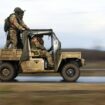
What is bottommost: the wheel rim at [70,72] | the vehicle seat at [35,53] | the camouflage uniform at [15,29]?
the wheel rim at [70,72]

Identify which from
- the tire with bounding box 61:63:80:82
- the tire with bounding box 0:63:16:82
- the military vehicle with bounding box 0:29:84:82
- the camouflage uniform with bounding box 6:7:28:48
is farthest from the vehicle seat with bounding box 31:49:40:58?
the tire with bounding box 61:63:80:82

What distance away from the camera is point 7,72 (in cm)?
2367

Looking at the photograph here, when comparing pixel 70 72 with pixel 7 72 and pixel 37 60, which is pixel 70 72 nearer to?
pixel 37 60

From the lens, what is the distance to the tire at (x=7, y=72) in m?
23.6

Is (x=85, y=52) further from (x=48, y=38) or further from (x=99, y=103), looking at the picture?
(x=99, y=103)

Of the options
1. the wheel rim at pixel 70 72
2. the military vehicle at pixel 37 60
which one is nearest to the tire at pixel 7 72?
the military vehicle at pixel 37 60

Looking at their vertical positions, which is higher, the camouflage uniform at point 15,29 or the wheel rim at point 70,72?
the camouflage uniform at point 15,29

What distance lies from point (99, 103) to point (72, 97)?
862 mm

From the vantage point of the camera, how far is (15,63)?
23.9 metres

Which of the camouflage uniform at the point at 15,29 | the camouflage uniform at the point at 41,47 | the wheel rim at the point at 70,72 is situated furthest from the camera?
the wheel rim at the point at 70,72

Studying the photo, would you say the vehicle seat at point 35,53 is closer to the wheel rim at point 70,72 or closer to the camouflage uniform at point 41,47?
the camouflage uniform at point 41,47

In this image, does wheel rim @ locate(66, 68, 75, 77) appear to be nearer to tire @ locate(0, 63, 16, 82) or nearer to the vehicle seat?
the vehicle seat

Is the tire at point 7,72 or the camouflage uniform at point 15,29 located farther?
the tire at point 7,72

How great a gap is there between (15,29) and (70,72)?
274cm
